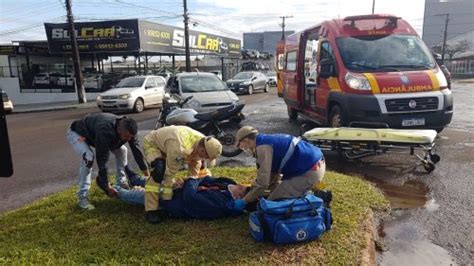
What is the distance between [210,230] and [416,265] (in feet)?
6.39

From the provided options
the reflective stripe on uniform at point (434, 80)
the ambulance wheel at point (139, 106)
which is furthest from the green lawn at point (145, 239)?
the ambulance wheel at point (139, 106)

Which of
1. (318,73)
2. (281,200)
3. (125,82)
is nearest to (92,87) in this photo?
(125,82)

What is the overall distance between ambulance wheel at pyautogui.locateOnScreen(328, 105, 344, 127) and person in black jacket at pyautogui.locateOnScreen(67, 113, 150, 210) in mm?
4392

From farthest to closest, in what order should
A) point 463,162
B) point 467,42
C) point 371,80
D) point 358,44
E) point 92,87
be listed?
1. point 467,42
2. point 92,87
3. point 358,44
4. point 371,80
5. point 463,162

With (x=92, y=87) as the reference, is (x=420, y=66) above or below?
above

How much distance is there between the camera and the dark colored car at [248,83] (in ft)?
84.1

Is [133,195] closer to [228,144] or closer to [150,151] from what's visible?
[150,151]

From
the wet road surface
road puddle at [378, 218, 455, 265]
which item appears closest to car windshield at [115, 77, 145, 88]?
the wet road surface

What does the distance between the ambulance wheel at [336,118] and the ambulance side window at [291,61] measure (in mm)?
3256

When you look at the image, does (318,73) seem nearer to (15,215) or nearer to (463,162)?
(463,162)

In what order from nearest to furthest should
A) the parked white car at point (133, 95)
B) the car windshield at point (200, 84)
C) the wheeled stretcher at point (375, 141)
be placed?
the wheeled stretcher at point (375, 141) → the car windshield at point (200, 84) → the parked white car at point (133, 95)

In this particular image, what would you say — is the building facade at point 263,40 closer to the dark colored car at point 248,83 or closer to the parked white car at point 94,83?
the dark colored car at point 248,83

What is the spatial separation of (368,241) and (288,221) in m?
0.86

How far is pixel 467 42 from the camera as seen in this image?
7031 centimetres
